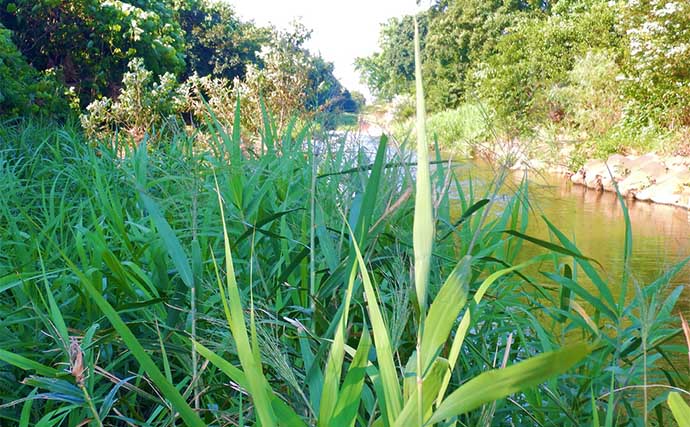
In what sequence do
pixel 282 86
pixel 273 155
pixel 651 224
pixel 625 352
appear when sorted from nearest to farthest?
pixel 625 352, pixel 273 155, pixel 282 86, pixel 651 224

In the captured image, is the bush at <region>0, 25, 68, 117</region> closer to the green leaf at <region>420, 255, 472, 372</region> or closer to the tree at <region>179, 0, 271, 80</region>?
the green leaf at <region>420, 255, 472, 372</region>

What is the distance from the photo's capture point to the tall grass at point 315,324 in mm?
536

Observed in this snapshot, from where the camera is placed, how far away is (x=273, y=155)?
219 cm

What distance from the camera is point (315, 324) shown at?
1.00m

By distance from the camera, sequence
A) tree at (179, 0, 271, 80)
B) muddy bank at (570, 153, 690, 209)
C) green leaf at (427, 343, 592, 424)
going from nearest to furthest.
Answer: green leaf at (427, 343, 592, 424) → muddy bank at (570, 153, 690, 209) → tree at (179, 0, 271, 80)

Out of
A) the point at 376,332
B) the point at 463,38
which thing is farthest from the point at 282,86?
the point at 463,38

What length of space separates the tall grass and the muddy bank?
6.43 metres

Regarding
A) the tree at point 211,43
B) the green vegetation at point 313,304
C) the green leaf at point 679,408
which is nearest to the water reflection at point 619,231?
the green vegetation at point 313,304

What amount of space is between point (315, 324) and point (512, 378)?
1.97 feet

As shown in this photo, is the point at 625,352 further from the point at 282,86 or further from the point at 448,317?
the point at 282,86

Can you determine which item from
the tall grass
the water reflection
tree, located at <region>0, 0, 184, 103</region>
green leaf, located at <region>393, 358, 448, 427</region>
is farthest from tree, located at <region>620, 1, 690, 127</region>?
green leaf, located at <region>393, 358, 448, 427</region>

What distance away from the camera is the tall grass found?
54 cm

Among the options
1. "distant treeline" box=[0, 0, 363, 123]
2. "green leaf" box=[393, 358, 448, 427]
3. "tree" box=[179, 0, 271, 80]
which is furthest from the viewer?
"tree" box=[179, 0, 271, 80]

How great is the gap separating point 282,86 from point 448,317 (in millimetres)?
4455
